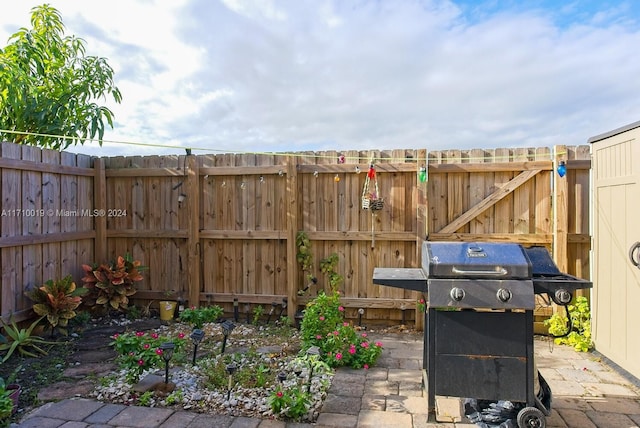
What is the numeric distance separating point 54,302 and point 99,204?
4.77 ft

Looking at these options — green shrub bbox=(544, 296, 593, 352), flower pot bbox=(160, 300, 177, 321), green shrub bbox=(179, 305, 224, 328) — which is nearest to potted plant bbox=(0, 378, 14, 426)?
green shrub bbox=(179, 305, 224, 328)

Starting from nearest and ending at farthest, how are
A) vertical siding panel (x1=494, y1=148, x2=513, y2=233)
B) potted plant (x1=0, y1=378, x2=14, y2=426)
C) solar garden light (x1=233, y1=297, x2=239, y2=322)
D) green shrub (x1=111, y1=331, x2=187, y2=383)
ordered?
potted plant (x1=0, y1=378, x2=14, y2=426) → green shrub (x1=111, y1=331, x2=187, y2=383) → vertical siding panel (x1=494, y1=148, x2=513, y2=233) → solar garden light (x1=233, y1=297, x2=239, y2=322)

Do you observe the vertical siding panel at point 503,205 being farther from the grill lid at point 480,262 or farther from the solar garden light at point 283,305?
the solar garden light at point 283,305

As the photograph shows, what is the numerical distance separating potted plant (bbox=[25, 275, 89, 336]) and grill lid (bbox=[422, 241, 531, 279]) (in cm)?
367

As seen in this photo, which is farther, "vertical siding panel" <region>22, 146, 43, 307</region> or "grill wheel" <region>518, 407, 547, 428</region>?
"vertical siding panel" <region>22, 146, 43, 307</region>

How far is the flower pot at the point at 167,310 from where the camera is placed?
4727 millimetres

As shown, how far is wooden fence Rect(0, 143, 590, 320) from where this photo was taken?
4039mm

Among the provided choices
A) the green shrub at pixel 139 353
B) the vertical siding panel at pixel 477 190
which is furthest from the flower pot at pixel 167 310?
the vertical siding panel at pixel 477 190

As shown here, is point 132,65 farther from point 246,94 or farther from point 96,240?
point 96,240

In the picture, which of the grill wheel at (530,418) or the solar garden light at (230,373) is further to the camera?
the solar garden light at (230,373)

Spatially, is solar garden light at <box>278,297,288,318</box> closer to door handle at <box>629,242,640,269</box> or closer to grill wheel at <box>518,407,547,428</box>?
grill wheel at <box>518,407,547,428</box>

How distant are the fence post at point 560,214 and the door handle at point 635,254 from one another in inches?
37.5

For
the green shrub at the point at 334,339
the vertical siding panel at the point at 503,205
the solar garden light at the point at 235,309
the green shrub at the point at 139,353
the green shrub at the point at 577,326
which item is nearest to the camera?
the green shrub at the point at 139,353

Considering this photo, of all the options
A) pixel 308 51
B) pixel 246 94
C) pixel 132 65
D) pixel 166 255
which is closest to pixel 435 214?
pixel 308 51
